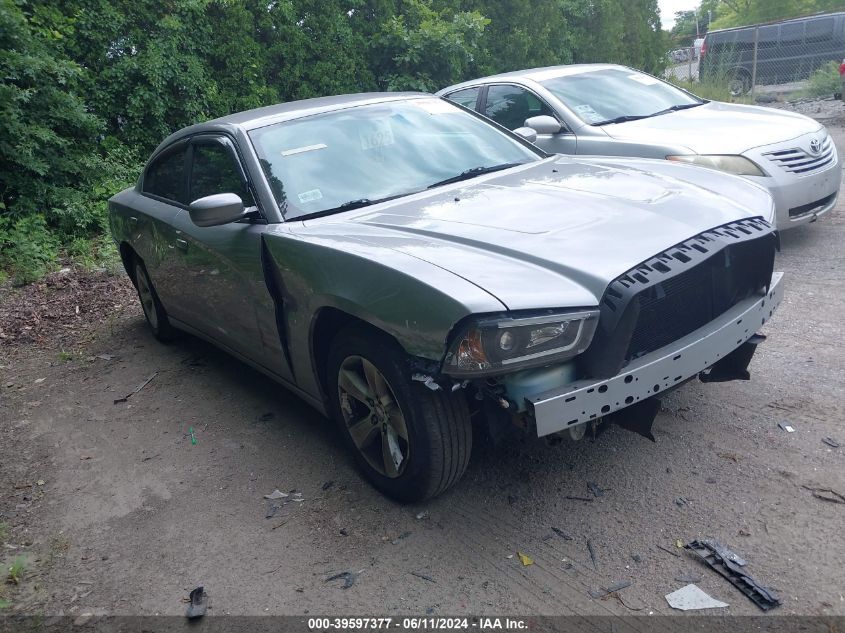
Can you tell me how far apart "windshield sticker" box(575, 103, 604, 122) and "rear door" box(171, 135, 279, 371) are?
12.1 ft

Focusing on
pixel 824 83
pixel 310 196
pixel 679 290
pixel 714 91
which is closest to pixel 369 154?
pixel 310 196

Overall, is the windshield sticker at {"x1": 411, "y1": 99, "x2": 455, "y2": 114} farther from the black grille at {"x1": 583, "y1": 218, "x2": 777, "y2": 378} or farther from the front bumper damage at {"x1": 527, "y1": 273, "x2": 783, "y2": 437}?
the front bumper damage at {"x1": 527, "y1": 273, "x2": 783, "y2": 437}

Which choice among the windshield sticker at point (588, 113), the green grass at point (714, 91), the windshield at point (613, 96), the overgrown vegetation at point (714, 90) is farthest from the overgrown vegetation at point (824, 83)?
the windshield sticker at point (588, 113)

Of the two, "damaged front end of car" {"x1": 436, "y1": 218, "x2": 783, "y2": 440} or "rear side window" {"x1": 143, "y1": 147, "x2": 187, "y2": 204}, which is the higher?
"rear side window" {"x1": 143, "y1": 147, "x2": 187, "y2": 204}

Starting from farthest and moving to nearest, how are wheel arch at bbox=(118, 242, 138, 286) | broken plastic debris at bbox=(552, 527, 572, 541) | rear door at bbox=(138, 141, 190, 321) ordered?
wheel arch at bbox=(118, 242, 138, 286) → rear door at bbox=(138, 141, 190, 321) → broken plastic debris at bbox=(552, 527, 572, 541)

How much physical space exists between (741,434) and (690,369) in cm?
80

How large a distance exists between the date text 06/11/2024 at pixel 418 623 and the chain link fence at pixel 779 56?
A: 50.8ft

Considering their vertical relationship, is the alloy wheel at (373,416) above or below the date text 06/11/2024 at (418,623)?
above

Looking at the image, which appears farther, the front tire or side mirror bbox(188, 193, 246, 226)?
side mirror bbox(188, 193, 246, 226)

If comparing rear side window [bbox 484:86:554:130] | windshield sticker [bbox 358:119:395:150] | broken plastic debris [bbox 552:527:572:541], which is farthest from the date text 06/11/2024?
A: rear side window [bbox 484:86:554:130]

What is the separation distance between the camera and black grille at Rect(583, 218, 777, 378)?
2889 mm

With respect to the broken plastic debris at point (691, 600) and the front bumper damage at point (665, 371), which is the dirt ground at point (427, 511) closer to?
the broken plastic debris at point (691, 600)

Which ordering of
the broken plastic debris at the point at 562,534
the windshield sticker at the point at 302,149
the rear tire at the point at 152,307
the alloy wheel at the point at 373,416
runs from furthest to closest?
the rear tire at the point at 152,307 → the windshield sticker at the point at 302,149 → the alloy wheel at the point at 373,416 → the broken plastic debris at the point at 562,534

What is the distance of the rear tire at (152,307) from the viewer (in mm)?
5844
